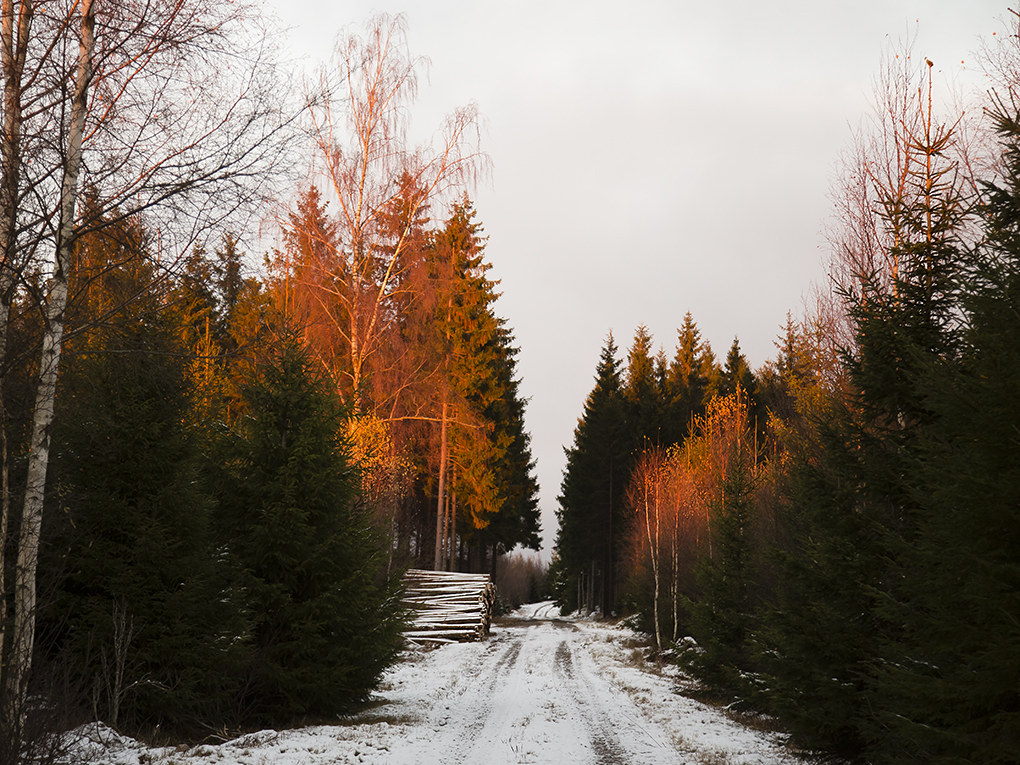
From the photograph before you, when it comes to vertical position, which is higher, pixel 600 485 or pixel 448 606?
pixel 600 485

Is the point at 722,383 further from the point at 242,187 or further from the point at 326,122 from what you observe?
the point at 242,187

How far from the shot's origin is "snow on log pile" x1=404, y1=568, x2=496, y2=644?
75.6ft

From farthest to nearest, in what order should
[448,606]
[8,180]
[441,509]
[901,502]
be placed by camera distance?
[441,509], [448,606], [901,502], [8,180]

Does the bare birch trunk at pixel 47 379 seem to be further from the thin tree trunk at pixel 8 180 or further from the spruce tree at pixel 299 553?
the spruce tree at pixel 299 553

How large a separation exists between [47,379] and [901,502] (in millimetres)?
8928

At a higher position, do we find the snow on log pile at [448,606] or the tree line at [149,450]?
the tree line at [149,450]

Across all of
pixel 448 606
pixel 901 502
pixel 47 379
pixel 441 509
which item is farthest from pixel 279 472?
pixel 441 509

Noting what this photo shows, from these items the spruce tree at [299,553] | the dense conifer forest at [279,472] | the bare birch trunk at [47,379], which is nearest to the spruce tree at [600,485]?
the dense conifer forest at [279,472]

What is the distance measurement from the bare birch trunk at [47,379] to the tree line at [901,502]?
23.6 feet

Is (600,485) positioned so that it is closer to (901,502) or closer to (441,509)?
(441,509)

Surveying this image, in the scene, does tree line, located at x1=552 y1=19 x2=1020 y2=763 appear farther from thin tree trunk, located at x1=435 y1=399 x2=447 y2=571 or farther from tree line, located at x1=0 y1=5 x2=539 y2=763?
thin tree trunk, located at x1=435 y1=399 x2=447 y2=571

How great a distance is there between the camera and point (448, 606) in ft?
79.9

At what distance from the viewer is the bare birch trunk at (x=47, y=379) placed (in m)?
6.21

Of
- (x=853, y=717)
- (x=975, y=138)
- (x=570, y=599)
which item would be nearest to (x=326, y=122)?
(x=975, y=138)
